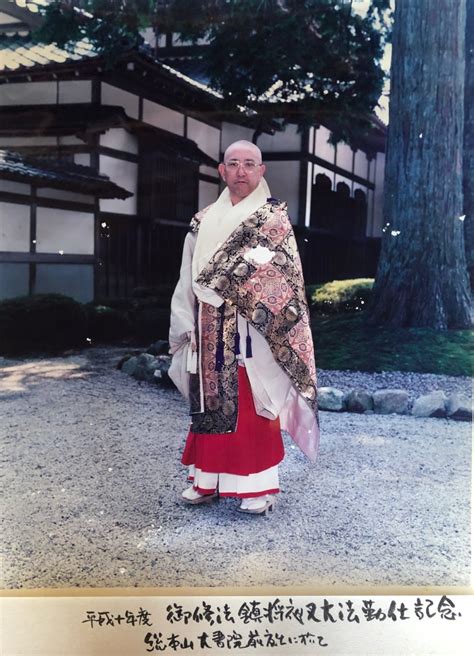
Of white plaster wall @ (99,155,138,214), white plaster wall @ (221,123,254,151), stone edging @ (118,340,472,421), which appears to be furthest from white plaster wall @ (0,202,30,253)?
→ white plaster wall @ (221,123,254,151)

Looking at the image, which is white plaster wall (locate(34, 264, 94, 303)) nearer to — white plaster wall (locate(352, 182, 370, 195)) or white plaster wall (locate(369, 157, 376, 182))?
white plaster wall (locate(352, 182, 370, 195))

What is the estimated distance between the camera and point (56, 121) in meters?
3.43

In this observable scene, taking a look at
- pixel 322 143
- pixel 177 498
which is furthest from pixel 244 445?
pixel 322 143

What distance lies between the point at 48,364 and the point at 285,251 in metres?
1.50

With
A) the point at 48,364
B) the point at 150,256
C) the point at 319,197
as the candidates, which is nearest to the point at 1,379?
the point at 48,364

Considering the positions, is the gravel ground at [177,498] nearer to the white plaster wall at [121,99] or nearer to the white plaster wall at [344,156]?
the white plaster wall at [344,156]

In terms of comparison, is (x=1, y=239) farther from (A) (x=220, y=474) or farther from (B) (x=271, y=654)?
(B) (x=271, y=654)

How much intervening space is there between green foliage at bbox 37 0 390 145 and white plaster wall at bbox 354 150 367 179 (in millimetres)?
96

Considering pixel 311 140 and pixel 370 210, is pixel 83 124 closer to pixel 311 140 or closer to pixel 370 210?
pixel 311 140

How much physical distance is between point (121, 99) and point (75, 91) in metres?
0.29

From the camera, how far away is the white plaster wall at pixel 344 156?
328 cm

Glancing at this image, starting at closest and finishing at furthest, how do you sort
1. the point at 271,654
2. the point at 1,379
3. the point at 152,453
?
the point at 271,654 → the point at 1,379 → the point at 152,453

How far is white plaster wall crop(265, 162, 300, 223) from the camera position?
309 cm

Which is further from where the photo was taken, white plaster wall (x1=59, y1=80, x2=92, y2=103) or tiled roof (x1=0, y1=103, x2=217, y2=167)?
white plaster wall (x1=59, y1=80, x2=92, y2=103)
